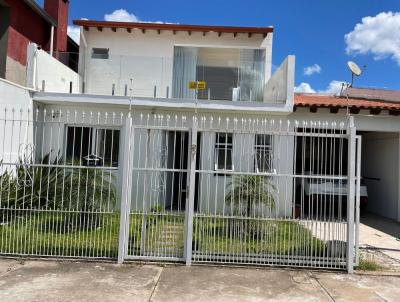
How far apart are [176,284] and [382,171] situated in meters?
10.5

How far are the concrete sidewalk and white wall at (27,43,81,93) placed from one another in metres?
6.33

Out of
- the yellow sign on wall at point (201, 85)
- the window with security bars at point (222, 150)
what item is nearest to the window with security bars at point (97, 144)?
the yellow sign on wall at point (201, 85)

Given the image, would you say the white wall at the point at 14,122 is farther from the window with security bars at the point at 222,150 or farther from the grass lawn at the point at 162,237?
the window with security bars at the point at 222,150

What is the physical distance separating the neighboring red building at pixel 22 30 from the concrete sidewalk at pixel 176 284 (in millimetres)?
8019

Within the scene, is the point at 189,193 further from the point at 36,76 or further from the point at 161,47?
the point at 161,47

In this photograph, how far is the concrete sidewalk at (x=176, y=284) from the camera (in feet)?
16.5

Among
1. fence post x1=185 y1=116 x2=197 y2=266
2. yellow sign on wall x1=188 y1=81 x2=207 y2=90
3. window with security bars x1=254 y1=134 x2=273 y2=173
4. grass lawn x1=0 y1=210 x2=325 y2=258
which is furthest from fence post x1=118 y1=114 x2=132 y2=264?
yellow sign on wall x1=188 y1=81 x2=207 y2=90

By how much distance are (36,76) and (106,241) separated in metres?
6.26

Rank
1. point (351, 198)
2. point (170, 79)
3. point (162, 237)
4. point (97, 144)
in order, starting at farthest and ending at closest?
point (170, 79) → point (97, 144) → point (162, 237) → point (351, 198)

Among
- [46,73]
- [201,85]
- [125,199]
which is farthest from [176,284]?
[46,73]

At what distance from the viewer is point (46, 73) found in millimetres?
11484

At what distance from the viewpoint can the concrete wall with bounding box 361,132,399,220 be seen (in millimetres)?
12477

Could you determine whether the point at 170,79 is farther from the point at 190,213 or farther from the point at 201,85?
the point at 190,213

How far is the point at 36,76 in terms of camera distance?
11.1m
